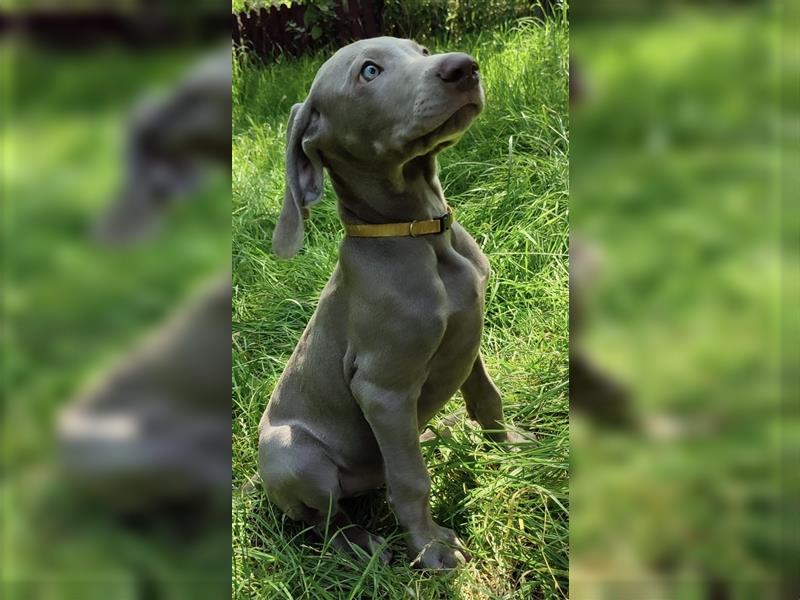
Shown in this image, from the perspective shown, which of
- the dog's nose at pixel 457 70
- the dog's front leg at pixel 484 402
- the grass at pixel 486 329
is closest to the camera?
the dog's nose at pixel 457 70

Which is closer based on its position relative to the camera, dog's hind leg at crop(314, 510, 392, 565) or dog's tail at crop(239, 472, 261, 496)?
dog's hind leg at crop(314, 510, 392, 565)

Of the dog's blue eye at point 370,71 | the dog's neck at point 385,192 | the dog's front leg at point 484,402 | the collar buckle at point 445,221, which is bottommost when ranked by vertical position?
the dog's front leg at point 484,402

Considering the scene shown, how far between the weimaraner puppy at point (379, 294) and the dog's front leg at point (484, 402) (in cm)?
29

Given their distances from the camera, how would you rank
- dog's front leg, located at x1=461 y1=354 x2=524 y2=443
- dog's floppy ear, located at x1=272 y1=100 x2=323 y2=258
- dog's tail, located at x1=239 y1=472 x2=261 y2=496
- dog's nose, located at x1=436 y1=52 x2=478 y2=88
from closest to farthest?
dog's nose, located at x1=436 y1=52 x2=478 y2=88 → dog's floppy ear, located at x1=272 y1=100 x2=323 y2=258 → dog's front leg, located at x1=461 y1=354 x2=524 y2=443 → dog's tail, located at x1=239 y1=472 x2=261 y2=496

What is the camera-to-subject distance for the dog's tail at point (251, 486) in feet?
9.95

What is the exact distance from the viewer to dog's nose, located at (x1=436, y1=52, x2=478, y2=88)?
78.7 inches

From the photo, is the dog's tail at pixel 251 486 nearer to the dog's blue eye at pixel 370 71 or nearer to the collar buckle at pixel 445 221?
the collar buckle at pixel 445 221
